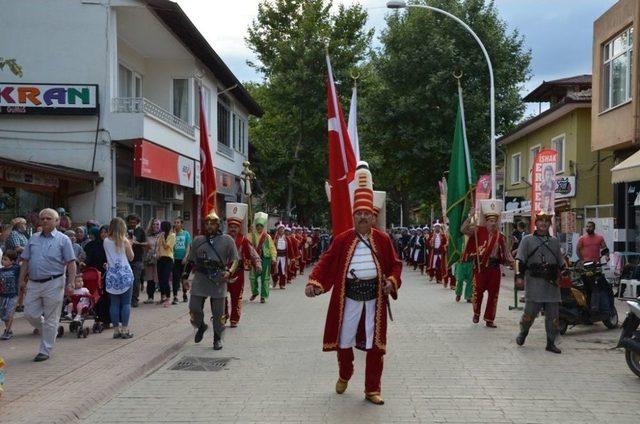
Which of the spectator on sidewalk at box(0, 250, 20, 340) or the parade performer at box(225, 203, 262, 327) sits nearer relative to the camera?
the spectator on sidewalk at box(0, 250, 20, 340)

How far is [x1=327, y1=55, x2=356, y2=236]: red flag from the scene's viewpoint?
8.26m

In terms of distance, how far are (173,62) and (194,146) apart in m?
2.88

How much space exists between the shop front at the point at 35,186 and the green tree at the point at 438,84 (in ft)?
65.4

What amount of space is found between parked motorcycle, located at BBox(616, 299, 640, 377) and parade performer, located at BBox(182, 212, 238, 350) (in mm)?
4944

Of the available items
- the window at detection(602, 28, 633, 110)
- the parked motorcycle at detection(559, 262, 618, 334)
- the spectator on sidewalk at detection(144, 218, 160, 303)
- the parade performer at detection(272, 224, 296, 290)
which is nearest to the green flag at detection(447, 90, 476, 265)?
the parked motorcycle at detection(559, 262, 618, 334)

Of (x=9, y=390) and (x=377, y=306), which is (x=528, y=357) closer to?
(x=377, y=306)

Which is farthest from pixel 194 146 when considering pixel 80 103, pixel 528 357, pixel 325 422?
pixel 325 422

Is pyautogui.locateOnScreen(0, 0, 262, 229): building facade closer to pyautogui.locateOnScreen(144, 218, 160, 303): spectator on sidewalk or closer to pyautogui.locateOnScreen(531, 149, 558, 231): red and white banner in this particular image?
pyautogui.locateOnScreen(144, 218, 160, 303): spectator on sidewalk

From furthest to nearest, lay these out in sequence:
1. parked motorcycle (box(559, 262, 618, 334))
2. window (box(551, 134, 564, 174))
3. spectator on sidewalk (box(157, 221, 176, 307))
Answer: window (box(551, 134, 564, 174)), spectator on sidewalk (box(157, 221, 176, 307)), parked motorcycle (box(559, 262, 618, 334))

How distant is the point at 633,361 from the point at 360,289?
11.1 feet

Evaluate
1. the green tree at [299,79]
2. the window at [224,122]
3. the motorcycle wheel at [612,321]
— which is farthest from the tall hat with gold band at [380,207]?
the green tree at [299,79]

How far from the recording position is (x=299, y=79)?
3412cm

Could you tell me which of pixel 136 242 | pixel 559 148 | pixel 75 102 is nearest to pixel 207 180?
pixel 136 242

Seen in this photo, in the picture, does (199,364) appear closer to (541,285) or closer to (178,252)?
(541,285)
